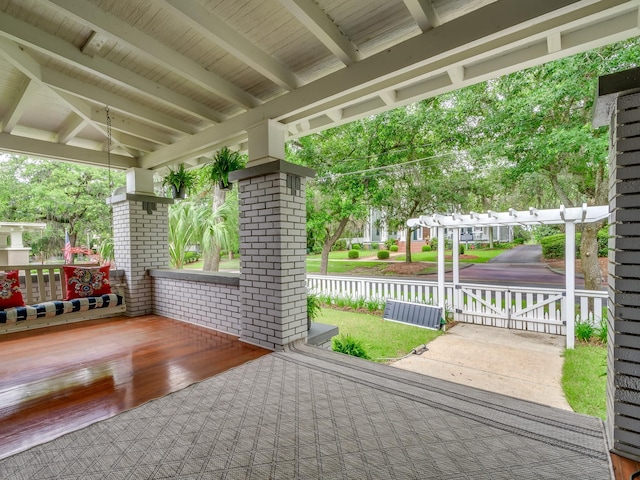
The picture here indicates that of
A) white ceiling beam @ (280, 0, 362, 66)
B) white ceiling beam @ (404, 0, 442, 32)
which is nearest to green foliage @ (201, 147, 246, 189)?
white ceiling beam @ (280, 0, 362, 66)

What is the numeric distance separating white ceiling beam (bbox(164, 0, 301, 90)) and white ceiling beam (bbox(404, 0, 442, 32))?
47.3 inches

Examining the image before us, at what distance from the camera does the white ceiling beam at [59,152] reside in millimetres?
3737

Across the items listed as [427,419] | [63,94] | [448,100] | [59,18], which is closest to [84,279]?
[63,94]

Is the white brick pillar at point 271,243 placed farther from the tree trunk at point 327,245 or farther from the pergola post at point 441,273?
the tree trunk at point 327,245

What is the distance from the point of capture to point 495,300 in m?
5.81

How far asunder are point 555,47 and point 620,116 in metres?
0.88

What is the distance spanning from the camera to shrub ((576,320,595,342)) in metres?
4.83

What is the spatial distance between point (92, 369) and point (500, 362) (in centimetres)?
479

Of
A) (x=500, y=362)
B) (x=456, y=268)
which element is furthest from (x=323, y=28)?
(x=456, y=268)

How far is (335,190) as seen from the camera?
8.14 m

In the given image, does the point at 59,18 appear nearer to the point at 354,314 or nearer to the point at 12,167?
the point at 354,314

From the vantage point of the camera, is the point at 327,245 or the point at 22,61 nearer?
the point at 22,61

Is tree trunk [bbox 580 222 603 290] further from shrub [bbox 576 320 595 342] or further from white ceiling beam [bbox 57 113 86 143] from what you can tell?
white ceiling beam [bbox 57 113 86 143]

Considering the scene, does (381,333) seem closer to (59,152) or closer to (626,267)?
(626,267)
